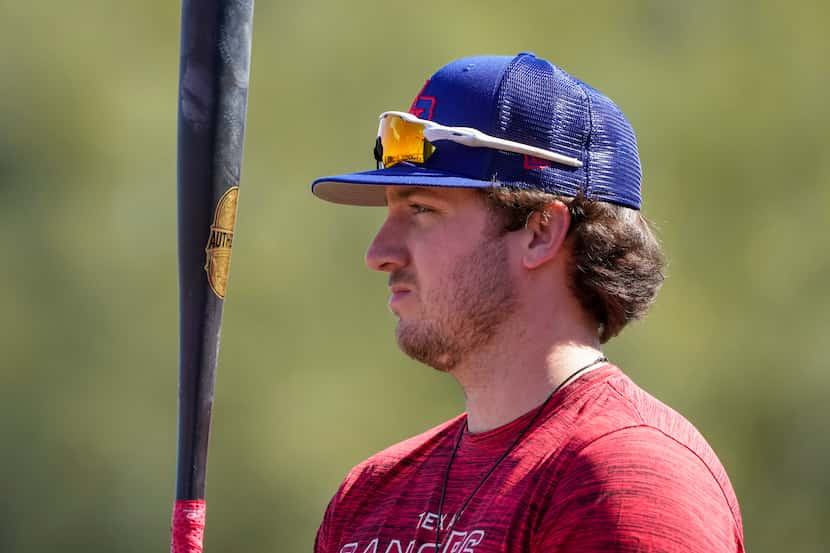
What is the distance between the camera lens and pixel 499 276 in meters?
2.49

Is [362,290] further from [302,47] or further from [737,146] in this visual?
[737,146]

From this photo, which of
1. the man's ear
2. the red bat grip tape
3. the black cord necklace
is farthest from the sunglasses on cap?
the red bat grip tape

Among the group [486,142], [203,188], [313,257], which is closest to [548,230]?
[486,142]

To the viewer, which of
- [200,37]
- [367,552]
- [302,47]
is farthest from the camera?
[302,47]

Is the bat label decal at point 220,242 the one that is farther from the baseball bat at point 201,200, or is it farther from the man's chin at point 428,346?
the man's chin at point 428,346

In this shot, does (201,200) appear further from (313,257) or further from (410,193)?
(313,257)

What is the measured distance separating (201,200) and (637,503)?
1.24m

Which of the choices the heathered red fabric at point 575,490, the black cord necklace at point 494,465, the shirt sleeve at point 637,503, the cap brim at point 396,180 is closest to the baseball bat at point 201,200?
the cap brim at point 396,180

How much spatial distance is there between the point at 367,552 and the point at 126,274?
5518mm

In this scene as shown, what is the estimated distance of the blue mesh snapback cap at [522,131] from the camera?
250cm

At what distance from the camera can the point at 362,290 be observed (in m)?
7.67

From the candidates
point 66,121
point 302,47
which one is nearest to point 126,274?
point 66,121

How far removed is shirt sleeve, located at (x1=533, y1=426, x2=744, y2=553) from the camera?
1.93m

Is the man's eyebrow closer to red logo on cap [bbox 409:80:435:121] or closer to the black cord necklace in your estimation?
red logo on cap [bbox 409:80:435:121]
